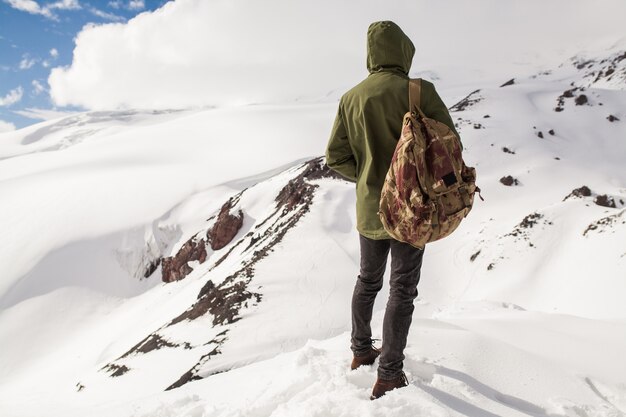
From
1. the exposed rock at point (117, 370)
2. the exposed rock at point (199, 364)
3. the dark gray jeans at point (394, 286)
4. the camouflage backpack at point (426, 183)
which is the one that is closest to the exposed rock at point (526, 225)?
the exposed rock at point (199, 364)

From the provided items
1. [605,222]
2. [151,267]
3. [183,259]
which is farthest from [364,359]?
[151,267]

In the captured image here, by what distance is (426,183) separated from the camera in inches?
99.8

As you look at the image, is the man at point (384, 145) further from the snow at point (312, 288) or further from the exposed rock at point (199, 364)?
the exposed rock at point (199, 364)

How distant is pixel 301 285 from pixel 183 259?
2334cm

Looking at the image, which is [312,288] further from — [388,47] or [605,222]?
[388,47]

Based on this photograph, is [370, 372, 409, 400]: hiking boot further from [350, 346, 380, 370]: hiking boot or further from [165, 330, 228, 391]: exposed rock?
[165, 330, 228, 391]: exposed rock

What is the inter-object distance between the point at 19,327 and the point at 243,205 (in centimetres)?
2218

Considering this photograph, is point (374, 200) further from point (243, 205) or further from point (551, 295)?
point (243, 205)

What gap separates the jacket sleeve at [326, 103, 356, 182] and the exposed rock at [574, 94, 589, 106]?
168 ft

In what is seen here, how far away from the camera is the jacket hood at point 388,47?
2998mm

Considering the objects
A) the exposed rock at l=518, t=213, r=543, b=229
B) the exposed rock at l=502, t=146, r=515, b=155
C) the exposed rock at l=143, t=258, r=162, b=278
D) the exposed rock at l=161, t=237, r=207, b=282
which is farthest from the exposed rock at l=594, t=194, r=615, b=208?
the exposed rock at l=143, t=258, r=162, b=278

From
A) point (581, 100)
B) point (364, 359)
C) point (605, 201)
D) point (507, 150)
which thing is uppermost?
point (581, 100)

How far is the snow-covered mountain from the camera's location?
141 inches

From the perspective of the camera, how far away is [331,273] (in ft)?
54.4
